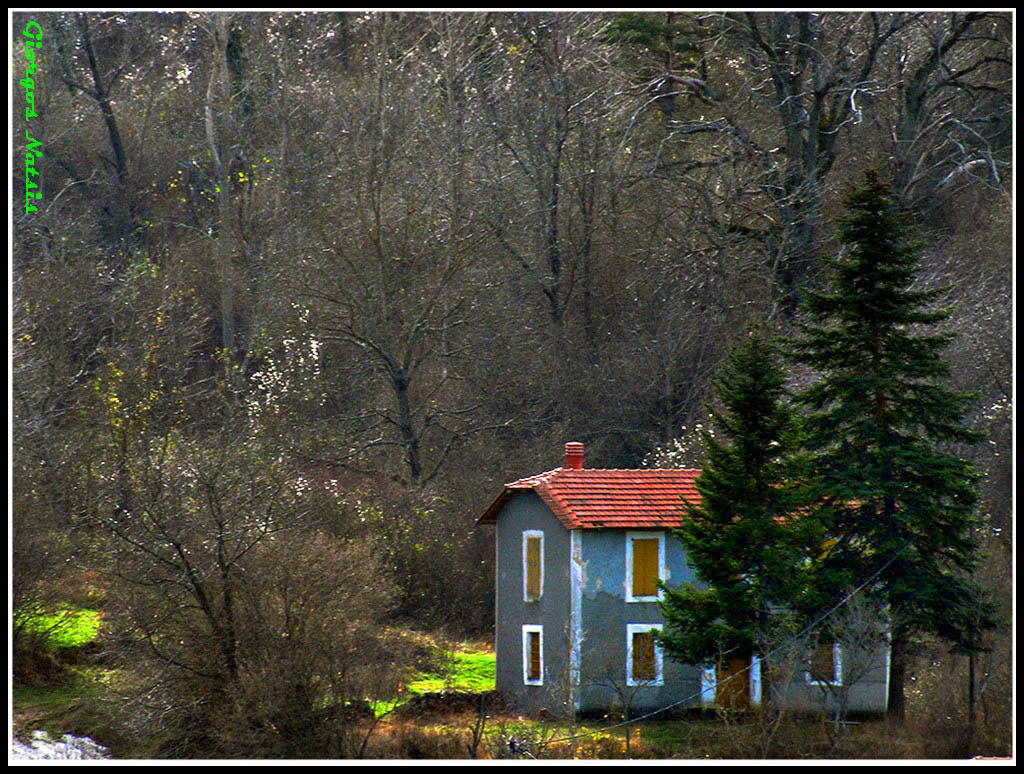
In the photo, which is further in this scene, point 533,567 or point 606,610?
point 533,567

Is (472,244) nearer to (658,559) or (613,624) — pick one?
(658,559)

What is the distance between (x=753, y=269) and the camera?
120 ft

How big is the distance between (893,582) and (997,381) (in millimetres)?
10436

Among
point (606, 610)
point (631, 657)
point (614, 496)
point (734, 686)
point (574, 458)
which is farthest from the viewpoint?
point (574, 458)

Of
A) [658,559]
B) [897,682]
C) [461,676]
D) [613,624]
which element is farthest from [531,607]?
[897,682]

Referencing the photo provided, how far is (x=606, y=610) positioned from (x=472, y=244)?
15394 mm

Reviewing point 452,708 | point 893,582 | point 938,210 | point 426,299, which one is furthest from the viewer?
point 938,210

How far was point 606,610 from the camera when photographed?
2178 centimetres

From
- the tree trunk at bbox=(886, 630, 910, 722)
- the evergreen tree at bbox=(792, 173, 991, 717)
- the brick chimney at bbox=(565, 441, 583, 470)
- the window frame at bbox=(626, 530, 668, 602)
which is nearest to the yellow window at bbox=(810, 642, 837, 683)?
the tree trunk at bbox=(886, 630, 910, 722)

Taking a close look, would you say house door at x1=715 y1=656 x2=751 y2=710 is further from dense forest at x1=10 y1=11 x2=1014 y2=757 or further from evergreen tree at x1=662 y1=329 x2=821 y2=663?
dense forest at x1=10 y1=11 x2=1014 y2=757

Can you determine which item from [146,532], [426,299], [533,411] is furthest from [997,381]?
[146,532]

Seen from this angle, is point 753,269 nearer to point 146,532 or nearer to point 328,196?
point 328,196

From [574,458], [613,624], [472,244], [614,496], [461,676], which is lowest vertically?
[461,676]

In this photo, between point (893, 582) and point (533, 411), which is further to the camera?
point (533, 411)
